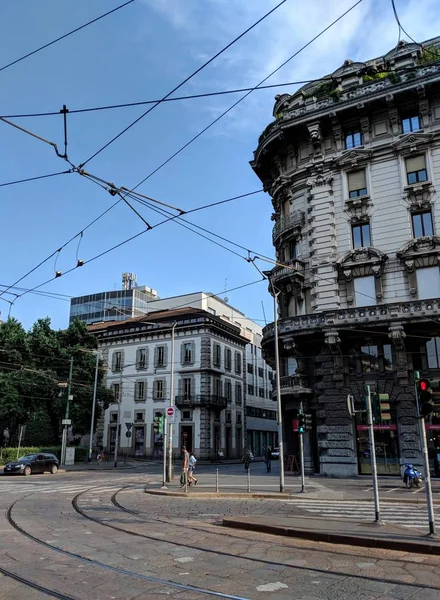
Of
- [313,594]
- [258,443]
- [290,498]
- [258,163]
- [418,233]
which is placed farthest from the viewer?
[258,443]

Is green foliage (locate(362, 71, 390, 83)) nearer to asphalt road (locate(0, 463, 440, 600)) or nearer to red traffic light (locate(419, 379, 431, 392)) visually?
red traffic light (locate(419, 379, 431, 392))

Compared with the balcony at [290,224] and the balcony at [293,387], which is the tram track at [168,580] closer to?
the balcony at [293,387]

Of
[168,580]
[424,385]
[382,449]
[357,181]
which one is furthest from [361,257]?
[168,580]

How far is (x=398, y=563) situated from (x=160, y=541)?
4.51 metres

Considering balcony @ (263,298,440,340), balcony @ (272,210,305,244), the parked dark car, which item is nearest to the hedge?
the parked dark car

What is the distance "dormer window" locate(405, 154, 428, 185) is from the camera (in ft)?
93.8

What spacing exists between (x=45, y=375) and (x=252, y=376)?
33.3 metres

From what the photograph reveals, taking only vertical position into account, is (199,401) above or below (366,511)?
above

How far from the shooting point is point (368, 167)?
1187 inches

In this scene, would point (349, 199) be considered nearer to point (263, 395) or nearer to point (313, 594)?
point (313, 594)

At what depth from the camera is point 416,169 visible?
28828 millimetres

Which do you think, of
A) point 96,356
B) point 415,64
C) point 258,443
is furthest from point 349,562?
point 258,443

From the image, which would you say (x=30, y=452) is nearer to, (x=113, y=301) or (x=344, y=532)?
(x=344, y=532)

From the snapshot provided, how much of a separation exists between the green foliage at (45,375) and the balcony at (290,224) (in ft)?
72.6
